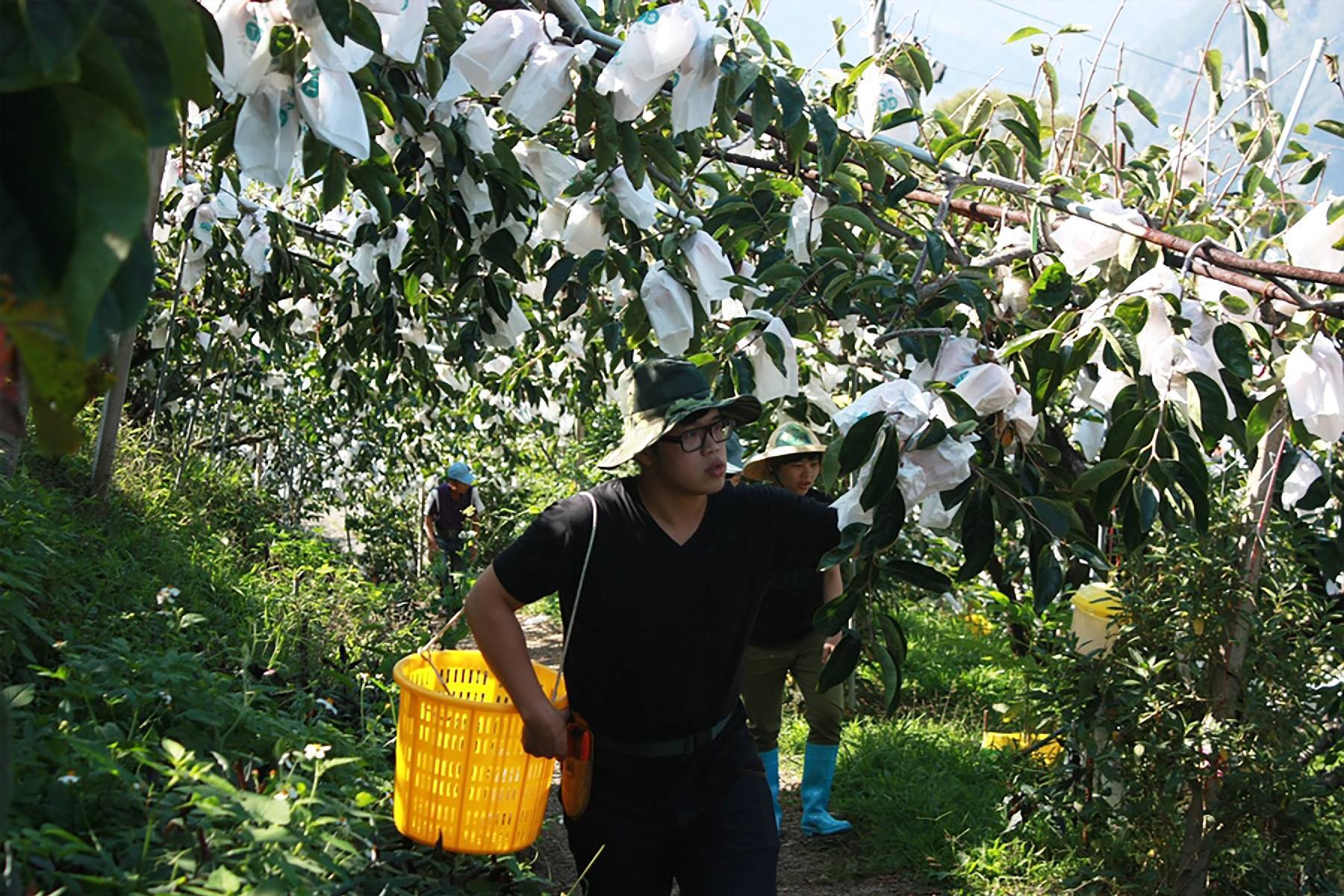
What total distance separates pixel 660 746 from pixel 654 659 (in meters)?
0.18

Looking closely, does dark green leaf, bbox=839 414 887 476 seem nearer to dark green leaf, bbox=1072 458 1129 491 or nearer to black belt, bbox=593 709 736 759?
dark green leaf, bbox=1072 458 1129 491

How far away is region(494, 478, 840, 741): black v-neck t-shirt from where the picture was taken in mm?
2711

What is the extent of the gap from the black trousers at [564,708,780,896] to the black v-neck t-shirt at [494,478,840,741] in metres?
0.08

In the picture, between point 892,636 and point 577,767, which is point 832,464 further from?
point 577,767

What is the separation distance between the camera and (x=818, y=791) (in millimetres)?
4949

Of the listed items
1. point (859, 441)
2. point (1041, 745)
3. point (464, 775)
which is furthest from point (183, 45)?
point (1041, 745)

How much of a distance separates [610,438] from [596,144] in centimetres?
701

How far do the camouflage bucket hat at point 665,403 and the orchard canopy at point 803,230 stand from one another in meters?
0.08

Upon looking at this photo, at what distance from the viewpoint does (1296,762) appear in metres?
3.41

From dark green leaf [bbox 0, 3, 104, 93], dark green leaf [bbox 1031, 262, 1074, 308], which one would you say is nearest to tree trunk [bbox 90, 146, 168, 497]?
dark green leaf [bbox 1031, 262, 1074, 308]

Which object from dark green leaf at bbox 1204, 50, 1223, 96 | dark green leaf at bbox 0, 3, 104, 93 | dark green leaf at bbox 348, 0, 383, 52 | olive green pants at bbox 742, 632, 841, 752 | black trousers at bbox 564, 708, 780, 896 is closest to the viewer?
dark green leaf at bbox 0, 3, 104, 93

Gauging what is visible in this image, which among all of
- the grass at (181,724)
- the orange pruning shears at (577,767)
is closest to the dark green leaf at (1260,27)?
the orange pruning shears at (577,767)

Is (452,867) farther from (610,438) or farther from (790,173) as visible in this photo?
(610,438)

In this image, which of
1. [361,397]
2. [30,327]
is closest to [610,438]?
[361,397]
